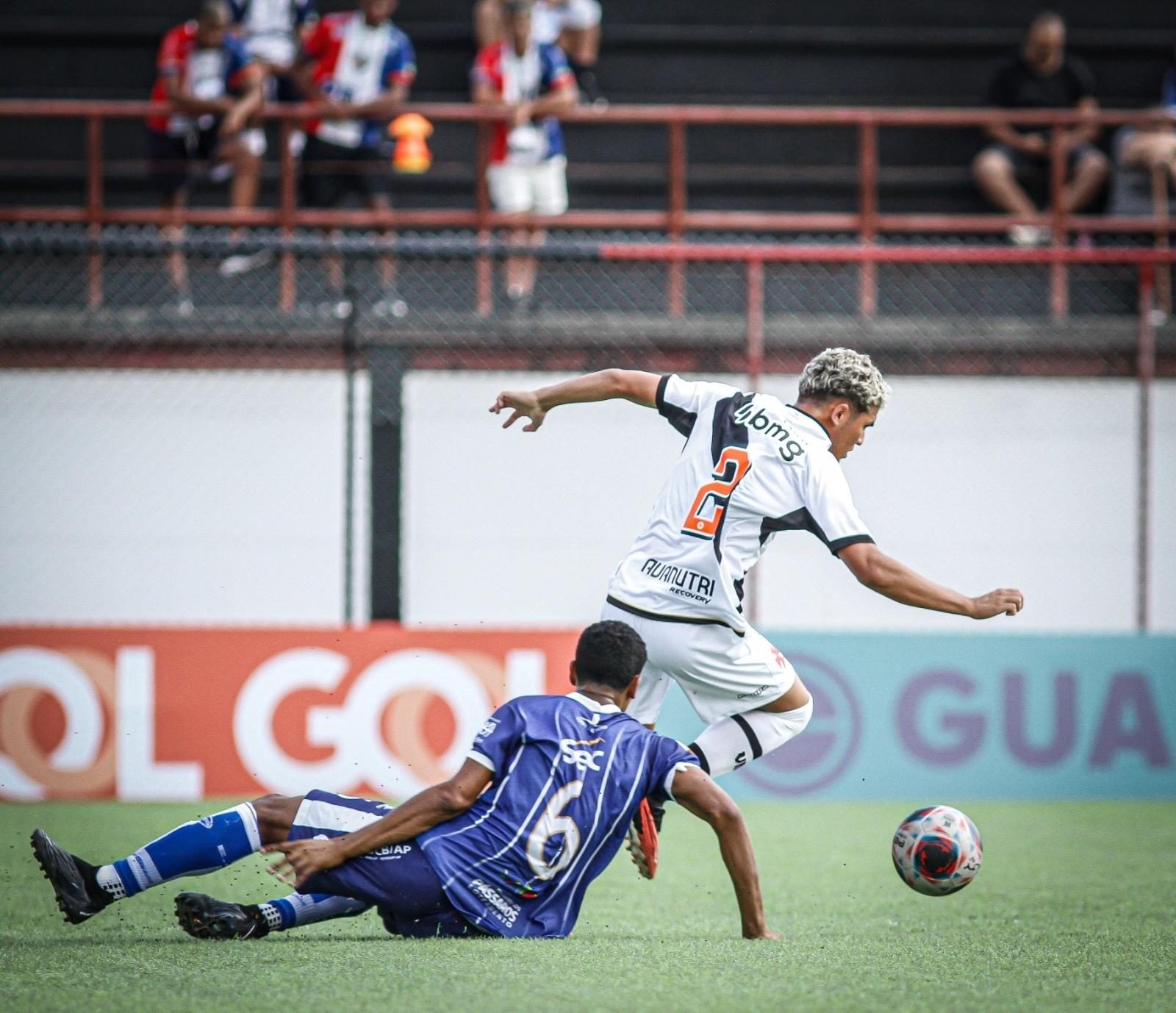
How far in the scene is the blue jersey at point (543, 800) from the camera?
4328 millimetres

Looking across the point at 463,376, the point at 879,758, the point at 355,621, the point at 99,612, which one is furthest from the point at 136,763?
the point at 879,758

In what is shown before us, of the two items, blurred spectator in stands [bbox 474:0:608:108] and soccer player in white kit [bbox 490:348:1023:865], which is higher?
blurred spectator in stands [bbox 474:0:608:108]

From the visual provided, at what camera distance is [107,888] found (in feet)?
14.6

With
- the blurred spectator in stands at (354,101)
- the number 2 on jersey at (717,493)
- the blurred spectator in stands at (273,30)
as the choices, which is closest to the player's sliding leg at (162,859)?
the number 2 on jersey at (717,493)

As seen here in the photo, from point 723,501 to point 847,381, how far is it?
61 centimetres

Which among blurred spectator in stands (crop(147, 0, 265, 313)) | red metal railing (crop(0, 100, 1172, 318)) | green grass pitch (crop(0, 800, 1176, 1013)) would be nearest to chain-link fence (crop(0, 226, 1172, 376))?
red metal railing (crop(0, 100, 1172, 318))

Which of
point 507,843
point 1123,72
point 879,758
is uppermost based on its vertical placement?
point 1123,72

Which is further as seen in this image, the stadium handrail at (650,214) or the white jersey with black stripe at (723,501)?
the stadium handrail at (650,214)

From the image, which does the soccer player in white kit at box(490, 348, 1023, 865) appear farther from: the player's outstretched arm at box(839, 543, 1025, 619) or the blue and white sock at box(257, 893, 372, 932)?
the blue and white sock at box(257, 893, 372, 932)

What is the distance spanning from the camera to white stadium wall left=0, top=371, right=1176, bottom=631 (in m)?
10.6

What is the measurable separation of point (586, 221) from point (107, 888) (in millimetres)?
7947

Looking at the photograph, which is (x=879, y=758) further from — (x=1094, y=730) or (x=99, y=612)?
(x=99, y=612)

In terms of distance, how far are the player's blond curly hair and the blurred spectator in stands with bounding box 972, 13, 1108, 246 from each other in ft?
25.3

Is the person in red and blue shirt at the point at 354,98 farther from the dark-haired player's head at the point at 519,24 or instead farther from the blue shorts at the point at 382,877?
the blue shorts at the point at 382,877
